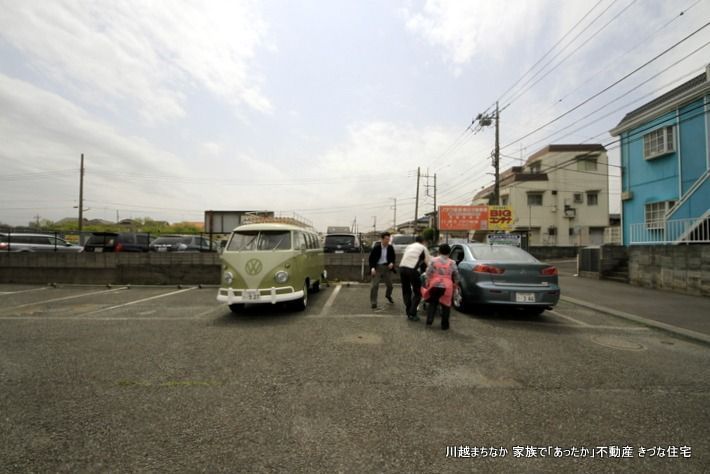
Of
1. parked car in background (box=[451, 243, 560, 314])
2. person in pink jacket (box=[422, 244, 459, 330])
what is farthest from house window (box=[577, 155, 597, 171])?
person in pink jacket (box=[422, 244, 459, 330])

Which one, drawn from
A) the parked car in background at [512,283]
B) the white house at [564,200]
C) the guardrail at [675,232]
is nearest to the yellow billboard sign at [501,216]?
the guardrail at [675,232]

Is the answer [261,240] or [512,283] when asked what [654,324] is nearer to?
[512,283]

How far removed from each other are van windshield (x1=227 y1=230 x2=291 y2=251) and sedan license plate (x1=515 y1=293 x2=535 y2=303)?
16.1ft

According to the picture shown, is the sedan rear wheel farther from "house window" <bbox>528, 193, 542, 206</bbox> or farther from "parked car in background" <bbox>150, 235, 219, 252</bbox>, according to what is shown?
"house window" <bbox>528, 193, 542, 206</bbox>

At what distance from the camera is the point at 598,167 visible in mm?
31344

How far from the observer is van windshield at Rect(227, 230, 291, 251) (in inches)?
274

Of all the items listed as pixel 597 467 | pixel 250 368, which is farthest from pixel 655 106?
pixel 250 368

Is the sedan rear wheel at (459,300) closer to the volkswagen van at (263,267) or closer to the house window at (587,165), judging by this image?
the volkswagen van at (263,267)

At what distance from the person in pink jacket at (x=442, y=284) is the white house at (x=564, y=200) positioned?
28922 mm

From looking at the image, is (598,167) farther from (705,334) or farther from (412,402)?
(412,402)

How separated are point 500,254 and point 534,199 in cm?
2935

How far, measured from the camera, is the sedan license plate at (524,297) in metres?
6.12

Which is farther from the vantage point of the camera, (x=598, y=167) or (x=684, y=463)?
(x=598, y=167)

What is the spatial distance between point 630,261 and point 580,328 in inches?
338
